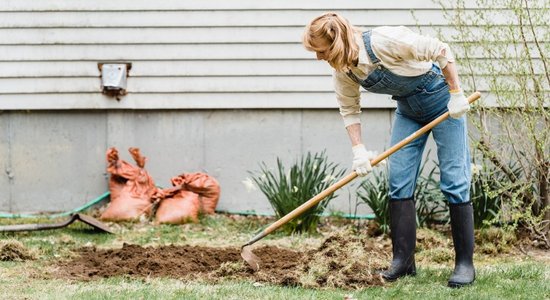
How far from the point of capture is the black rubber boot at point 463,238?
509 centimetres

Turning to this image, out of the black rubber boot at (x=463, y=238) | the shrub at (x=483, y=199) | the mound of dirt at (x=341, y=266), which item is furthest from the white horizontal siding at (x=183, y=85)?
the black rubber boot at (x=463, y=238)

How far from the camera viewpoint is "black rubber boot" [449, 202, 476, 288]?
5.09 metres

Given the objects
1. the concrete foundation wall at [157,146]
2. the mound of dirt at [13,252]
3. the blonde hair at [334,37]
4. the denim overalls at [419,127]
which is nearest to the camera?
the blonde hair at [334,37]

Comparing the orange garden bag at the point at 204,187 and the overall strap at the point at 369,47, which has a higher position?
the overall strap at the point at 369,47

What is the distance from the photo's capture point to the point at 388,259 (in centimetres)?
617

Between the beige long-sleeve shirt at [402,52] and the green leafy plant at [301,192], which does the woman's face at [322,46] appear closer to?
the beige long-sleeve shirt at [402,52]

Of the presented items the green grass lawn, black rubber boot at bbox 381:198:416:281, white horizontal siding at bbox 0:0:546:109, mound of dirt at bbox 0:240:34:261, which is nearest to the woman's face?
black rubber boot at bbox 381:198:416:281

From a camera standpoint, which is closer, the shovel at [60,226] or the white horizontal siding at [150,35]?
the shovel at [60,226]

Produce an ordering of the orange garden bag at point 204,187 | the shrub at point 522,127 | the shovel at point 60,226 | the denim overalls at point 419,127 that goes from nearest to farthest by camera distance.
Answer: the denim overalls at point 419,127
the shrub at point 522,127
the shovel at point 60,226
the orange garden bag at point 204,187

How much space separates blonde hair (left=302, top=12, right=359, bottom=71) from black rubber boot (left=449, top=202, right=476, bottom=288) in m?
1.19

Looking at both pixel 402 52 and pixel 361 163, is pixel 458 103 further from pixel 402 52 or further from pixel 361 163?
pixel 361 163

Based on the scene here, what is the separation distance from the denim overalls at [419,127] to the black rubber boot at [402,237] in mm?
61

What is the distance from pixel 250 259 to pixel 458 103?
1.65 meters

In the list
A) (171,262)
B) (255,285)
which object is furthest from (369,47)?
(171,262)
